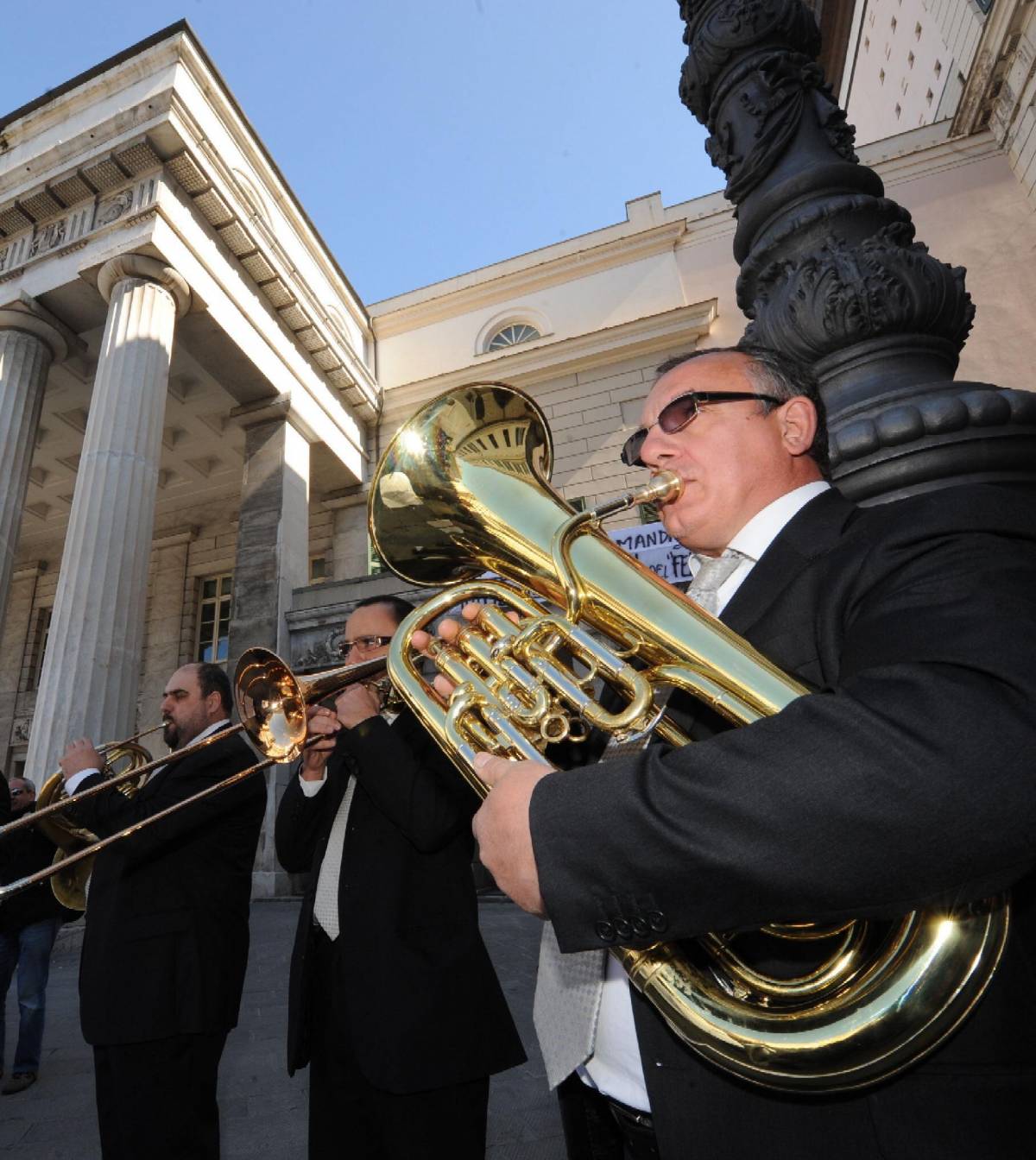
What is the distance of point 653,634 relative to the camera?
3.57 feet

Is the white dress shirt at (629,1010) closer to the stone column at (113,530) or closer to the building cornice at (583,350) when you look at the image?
the stone column at (113,530)

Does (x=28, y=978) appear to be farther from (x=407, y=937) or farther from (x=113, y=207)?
(x=113, y=207)

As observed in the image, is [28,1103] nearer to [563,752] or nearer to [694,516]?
[563,752]

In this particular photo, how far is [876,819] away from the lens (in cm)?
70

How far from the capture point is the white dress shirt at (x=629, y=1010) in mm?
1188

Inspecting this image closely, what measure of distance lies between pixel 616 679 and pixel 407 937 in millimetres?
1398

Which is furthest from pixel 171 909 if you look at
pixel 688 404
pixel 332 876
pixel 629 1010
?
pixel 688 404

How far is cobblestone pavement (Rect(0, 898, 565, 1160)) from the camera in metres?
2.84

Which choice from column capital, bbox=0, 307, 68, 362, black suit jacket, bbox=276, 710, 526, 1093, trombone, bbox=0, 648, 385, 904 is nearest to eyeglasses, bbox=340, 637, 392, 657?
trombone, bbox=0, 648, 385, 904

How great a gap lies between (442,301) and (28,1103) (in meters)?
16.0

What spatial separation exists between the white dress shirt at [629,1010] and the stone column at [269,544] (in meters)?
9.93

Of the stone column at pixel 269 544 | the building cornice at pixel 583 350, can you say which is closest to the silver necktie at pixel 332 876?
the stone column at pixel 269 544

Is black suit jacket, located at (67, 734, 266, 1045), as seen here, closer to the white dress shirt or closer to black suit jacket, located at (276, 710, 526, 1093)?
black suit jacket, located at (276, 710, 526, 1093)

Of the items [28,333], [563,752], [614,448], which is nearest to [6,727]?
[28,333]
